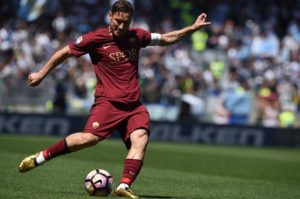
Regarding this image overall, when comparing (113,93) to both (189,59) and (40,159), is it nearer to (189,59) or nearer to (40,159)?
(40,159)

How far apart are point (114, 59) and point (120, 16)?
0.54 m

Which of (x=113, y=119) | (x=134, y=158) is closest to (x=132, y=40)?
(x=113, y=119)

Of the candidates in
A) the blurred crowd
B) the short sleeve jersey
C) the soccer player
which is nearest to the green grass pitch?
the soccer player

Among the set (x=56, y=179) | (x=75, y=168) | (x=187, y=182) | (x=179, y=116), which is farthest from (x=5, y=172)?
(x=179, y=116)

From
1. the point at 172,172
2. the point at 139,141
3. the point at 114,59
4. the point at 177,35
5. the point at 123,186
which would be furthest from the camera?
the point at 172,172

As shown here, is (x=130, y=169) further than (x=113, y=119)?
No

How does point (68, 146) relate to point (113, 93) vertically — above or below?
below

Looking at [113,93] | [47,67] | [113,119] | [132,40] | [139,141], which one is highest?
[132,40]

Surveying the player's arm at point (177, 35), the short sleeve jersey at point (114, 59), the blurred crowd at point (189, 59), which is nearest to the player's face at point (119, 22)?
the short sleeve jersey at point (114, 59)

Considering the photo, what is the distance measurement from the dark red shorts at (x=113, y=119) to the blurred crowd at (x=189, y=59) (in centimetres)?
1347

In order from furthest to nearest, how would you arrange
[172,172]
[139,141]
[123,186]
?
[172,172] → [139,141] → [123,186]

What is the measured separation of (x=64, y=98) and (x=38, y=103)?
873 millimetres

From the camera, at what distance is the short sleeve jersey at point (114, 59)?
28.9ft

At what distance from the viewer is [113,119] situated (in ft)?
29.1
